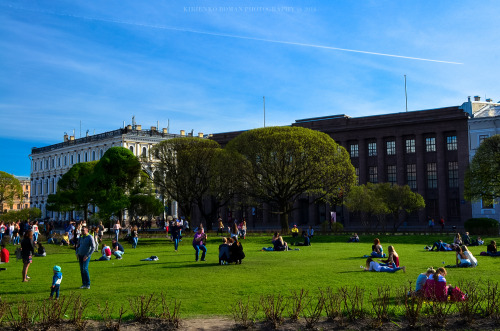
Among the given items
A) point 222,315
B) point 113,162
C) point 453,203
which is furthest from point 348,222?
point 222,315

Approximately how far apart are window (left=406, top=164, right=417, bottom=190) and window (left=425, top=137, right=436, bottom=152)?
303 cm

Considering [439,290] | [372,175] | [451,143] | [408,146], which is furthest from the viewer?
[372,175]

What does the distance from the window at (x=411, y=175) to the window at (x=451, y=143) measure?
543 cm

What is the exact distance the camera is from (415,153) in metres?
76.4

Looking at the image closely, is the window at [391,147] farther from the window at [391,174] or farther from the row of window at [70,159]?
the row of window at [70,159]

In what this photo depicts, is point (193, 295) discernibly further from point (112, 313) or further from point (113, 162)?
point (113, 162)

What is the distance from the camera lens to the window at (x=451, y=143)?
73.4 metres

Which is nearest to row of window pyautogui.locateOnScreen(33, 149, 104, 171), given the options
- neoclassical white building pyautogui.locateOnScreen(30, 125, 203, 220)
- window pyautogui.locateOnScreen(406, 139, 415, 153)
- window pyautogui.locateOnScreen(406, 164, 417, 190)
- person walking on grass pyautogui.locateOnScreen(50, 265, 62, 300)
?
neoclassical white building pyautogui.locateOnScreen(30, 125, 203, 220)

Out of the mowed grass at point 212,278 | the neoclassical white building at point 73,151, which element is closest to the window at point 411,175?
the neoclassical white building at point 73,151

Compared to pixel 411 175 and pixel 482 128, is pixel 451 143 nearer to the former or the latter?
pixel 482 128

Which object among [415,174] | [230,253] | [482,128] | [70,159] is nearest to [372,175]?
[415,174]

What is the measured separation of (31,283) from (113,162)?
4329 centimetres

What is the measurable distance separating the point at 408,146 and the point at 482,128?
35.0 ft

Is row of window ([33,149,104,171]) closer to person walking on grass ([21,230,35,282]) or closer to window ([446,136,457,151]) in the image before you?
window ([446,136,457,151])
